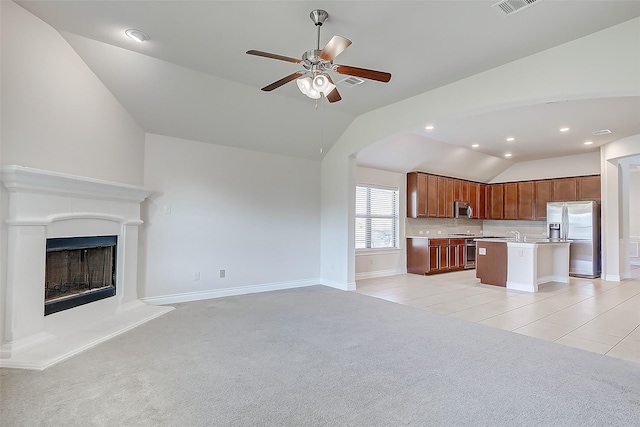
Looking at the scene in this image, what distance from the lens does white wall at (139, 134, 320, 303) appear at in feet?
15.6

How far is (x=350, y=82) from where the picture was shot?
4191mm

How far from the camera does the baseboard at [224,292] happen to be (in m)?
4.75

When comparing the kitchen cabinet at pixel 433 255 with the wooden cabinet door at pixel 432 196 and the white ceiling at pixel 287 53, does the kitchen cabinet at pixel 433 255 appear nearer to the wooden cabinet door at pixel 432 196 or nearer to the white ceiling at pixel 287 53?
the wooden cabinet door at pixel 432 196

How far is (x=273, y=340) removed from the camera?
130 inches

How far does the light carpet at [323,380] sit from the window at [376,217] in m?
3.76

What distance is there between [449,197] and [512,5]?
6.42 metres

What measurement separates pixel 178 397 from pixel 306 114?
4249mm

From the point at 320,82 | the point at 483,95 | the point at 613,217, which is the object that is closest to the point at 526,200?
the point at 613,217

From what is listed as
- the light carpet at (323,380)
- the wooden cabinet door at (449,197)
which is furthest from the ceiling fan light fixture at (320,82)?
the wooden cabinet door at (449,197)

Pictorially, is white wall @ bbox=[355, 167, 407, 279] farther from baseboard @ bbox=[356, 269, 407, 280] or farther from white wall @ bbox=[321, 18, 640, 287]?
white wall @ bbox=[321, 18, 640, 287]

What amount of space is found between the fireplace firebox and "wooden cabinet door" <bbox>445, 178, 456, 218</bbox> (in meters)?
7.41

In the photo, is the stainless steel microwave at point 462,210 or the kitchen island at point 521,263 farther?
the stainless steel microwave at point 462,210

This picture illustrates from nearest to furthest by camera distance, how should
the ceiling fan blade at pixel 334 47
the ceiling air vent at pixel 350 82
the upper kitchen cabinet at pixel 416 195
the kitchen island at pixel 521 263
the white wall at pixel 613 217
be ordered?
the ceiling fan blade at pixel 334 47 → the ceiling air vent at pixel 350 82 → the kitchen island at pixel 521 263 → the white wall at pixel 613 217 → the upper kitchen cabinet at pixel 416 195

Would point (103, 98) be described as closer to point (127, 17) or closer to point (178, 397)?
point (127, 17)
